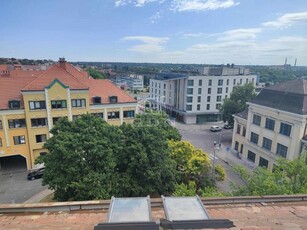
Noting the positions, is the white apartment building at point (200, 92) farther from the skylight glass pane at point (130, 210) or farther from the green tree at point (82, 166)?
the skylight glass pane at point (130, 210)

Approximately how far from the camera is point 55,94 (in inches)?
1348

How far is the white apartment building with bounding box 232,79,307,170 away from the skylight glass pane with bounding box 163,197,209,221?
2760 cm

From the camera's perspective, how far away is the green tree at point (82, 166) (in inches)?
727

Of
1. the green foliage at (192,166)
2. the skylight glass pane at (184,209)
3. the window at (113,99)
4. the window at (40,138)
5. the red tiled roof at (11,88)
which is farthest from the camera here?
the window at (113,99)

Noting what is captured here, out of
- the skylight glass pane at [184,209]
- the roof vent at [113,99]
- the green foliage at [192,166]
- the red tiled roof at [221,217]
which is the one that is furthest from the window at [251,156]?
the skylight glass pane at [184,209]

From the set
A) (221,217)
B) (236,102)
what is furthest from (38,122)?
(236,102)

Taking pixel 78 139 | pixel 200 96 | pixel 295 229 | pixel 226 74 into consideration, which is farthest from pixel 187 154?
pixel 226 74

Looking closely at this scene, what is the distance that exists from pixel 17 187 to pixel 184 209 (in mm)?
30451

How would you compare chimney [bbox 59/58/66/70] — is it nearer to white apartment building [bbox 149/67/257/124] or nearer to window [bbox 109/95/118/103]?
window [bbox 109/95/118/103]

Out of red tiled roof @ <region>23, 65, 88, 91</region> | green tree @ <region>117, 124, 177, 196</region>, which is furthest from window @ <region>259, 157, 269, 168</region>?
red tiled roof @ <region>23, 65, 88, 91</region>

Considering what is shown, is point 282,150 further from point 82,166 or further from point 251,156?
point 82,166

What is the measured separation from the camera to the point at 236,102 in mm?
52000

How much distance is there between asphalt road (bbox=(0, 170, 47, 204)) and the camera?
27.2m

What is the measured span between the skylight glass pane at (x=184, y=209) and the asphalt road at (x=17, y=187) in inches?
1025
